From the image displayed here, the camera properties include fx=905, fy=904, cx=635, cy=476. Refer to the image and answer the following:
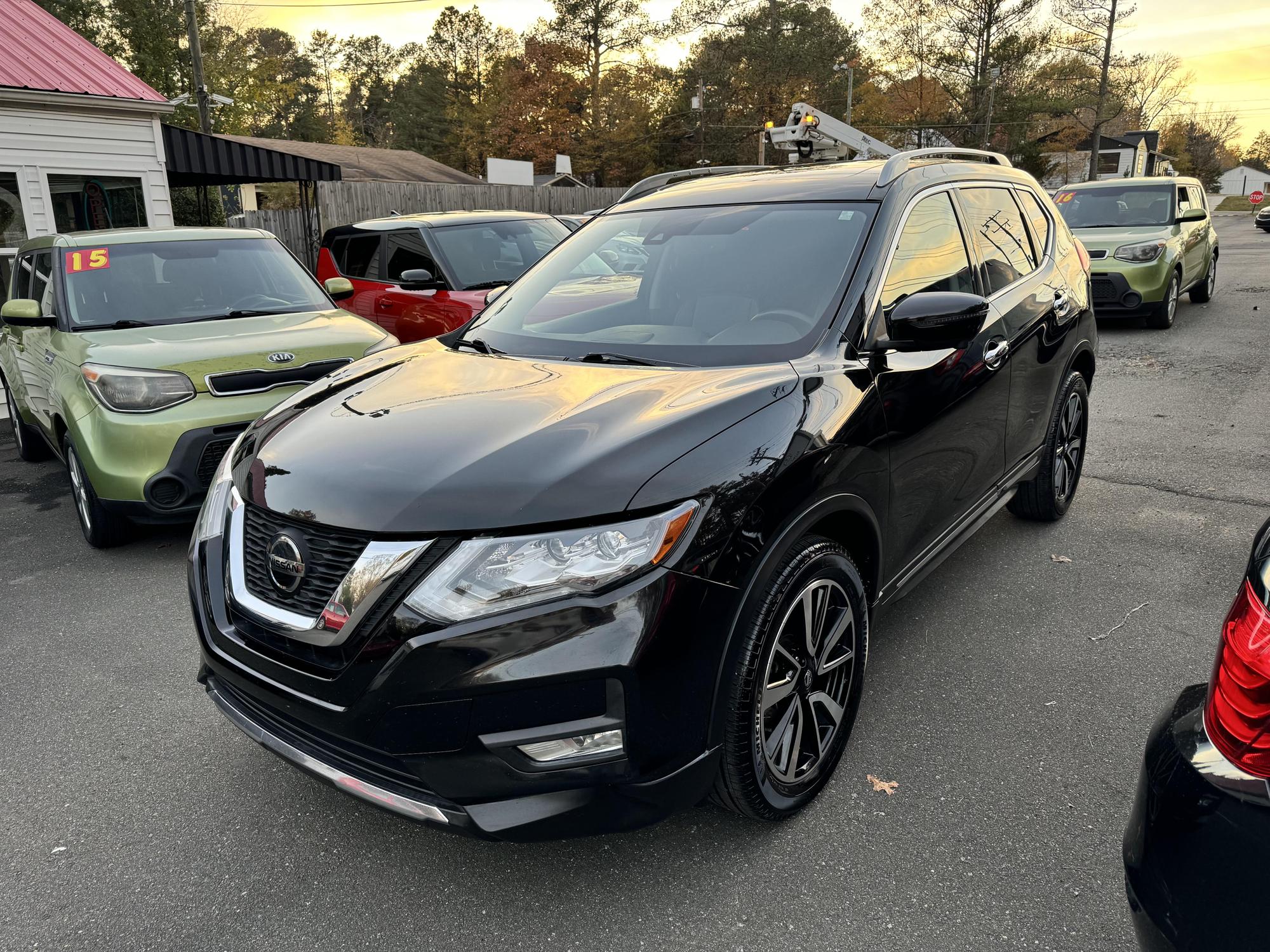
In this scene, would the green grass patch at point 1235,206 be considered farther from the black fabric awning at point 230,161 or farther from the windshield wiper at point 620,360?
the windshield wiper at point 620,360

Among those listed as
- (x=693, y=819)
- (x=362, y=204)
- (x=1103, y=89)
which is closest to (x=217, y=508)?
(x=693, y=819)

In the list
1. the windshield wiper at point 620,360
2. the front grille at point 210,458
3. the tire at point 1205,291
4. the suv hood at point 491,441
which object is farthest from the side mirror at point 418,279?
the tire at point 1205,291

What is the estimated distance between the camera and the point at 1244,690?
4.51 feet

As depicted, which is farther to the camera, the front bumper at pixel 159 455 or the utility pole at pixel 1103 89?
the utility pole at pixel 1103 89

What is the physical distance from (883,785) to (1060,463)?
264 cm

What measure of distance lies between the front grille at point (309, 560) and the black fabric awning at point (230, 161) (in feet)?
38.9

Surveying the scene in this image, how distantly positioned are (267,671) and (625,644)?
923 millimetres

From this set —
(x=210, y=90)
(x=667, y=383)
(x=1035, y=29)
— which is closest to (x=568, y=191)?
(x=210, y=90)

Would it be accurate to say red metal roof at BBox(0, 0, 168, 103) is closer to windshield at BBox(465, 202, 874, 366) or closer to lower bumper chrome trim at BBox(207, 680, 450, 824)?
windshield at BBox(465, 202, 874, 366)

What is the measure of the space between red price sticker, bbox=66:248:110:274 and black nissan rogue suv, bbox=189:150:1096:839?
11.1ft

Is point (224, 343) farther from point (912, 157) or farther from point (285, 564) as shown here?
point (912, 157)

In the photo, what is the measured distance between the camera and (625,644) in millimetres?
1962

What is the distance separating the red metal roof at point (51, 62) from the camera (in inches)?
411

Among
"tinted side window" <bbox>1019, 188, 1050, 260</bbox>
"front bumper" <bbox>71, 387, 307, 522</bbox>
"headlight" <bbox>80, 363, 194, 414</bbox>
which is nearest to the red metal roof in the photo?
"headlight" <bbox>80, 363, 194, 414</bbox>
